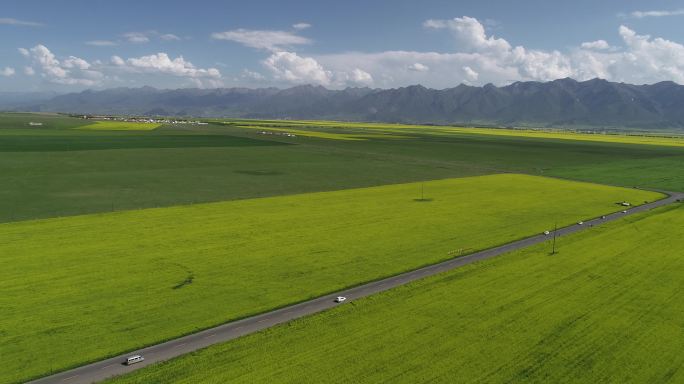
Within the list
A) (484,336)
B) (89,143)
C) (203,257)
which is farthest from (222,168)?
(484,336)

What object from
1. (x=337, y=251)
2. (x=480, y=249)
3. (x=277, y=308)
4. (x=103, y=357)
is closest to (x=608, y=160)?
(x=480, y=249)

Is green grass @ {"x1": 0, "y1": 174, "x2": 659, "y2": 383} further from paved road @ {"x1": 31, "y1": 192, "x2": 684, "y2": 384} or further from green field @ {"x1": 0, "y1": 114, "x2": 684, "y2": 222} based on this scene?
green field @ {"x1": 0, "y1": 114, "x2": 684, "y2": 222}

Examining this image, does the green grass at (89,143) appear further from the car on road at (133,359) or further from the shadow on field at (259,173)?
the car on road at (133,359)

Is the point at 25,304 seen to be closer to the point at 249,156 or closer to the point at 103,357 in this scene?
the point at 103,357

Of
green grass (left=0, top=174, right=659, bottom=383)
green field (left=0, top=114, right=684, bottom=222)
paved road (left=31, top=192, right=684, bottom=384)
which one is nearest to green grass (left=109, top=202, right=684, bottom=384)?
paved road (left=31, top=192, right=684, bottom=384)

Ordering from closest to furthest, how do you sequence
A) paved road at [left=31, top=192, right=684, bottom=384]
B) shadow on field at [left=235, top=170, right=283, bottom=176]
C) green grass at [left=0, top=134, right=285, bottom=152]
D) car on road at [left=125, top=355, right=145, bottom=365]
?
paved road at [left=31, top=192, right=684, bottom=384], car on road at [left=125, top=355, right=145, bottom=365], shadow on field at [left=235, top=170, right=283, bottom=176], green grass at [left=0, top=134, right=285, bottom=152]

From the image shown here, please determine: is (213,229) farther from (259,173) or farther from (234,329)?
(259,173)
